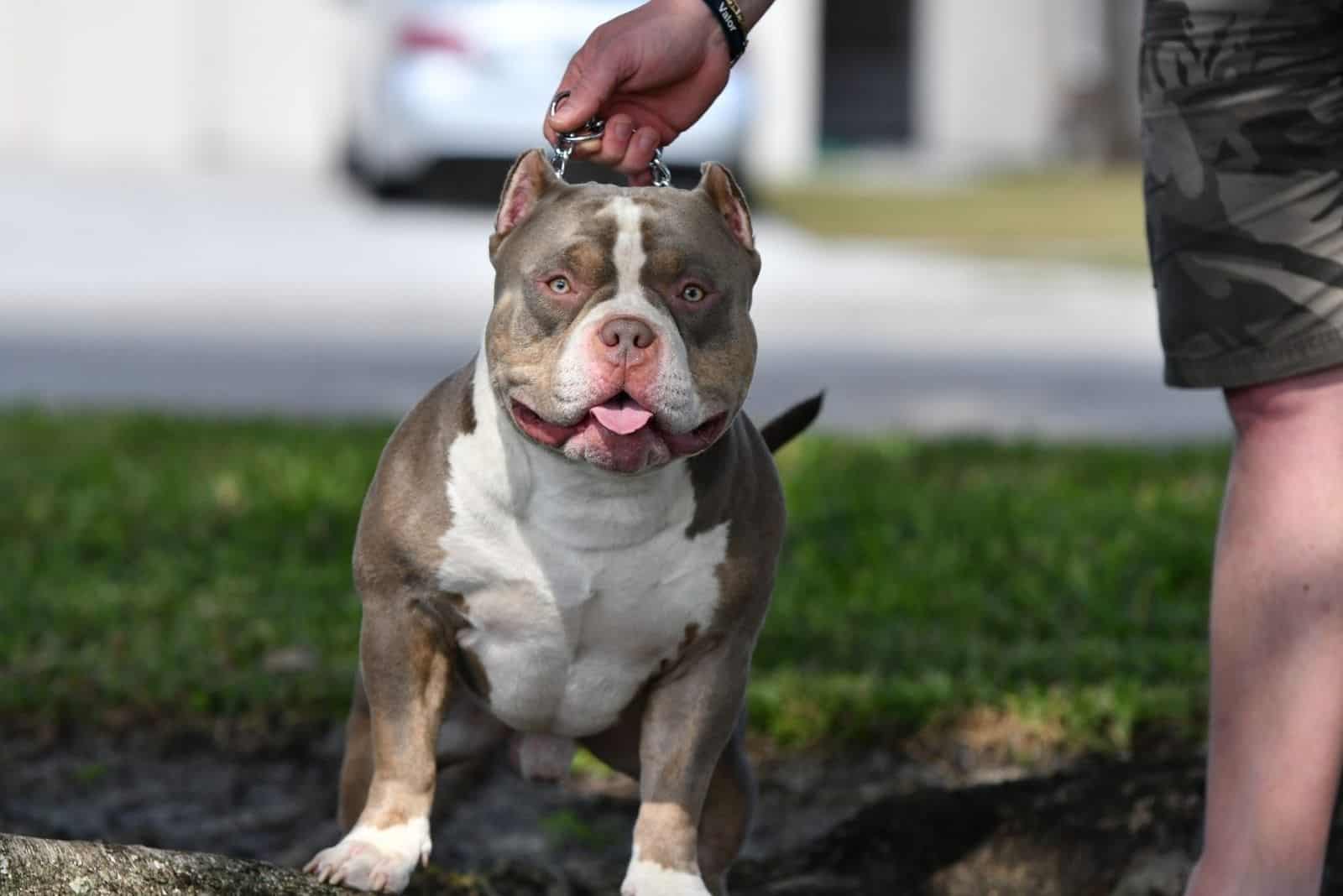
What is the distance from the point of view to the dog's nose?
97.2 inches

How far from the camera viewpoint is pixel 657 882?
281 cm

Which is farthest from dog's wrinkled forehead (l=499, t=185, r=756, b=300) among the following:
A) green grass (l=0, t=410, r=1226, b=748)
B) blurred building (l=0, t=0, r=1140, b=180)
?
blurred building (l=0, t=0, r=1140, b=180)

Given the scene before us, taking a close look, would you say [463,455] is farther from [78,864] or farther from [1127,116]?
[1127,116]

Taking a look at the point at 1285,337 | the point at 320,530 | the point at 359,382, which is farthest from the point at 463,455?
the point at 359,382

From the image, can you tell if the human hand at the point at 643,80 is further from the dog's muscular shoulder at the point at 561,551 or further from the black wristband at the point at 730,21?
the dog's muscular shoulder at the point at 561,551

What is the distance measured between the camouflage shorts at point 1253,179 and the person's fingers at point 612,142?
0.74 m

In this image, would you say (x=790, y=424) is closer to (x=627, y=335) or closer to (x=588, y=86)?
(x=588, y=86)

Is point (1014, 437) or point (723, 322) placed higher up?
point (723, 322)

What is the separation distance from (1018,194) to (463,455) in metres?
20.2

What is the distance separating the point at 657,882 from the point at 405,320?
8.30 metres

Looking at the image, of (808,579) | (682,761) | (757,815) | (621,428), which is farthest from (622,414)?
(808,579)

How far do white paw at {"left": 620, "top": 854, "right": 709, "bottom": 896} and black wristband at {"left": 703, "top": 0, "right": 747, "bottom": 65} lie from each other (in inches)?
42.6

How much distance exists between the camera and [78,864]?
2498mm

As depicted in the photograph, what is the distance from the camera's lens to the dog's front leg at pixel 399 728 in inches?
111
